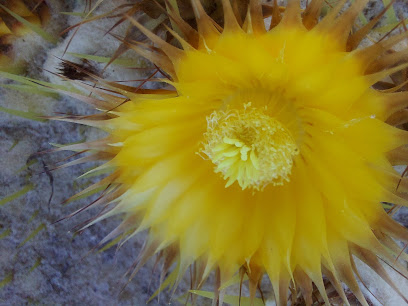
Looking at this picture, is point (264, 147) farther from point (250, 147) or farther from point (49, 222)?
point (49, 222)

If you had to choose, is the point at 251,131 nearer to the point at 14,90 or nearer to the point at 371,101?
the point at 371,101

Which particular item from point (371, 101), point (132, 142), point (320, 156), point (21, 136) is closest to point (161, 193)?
point (132, 142)

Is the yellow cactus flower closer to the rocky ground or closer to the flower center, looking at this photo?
the flower center

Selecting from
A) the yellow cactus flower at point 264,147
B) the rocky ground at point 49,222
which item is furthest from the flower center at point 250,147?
the rocky ground at point 49,222

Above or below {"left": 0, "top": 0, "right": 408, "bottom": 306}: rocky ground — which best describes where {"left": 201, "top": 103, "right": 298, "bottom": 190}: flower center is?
above

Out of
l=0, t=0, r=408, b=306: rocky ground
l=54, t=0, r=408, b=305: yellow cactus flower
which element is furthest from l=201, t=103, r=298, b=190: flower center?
l=0, t=0, r=408, b=306: rocky ground

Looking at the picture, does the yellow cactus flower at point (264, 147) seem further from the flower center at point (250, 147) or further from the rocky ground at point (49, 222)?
the rocky ground at point (49, 222)

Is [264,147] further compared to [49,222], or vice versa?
[49,222]

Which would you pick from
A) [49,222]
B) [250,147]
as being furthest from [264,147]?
[49,222]

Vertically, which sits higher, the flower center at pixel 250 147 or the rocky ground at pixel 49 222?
the flower center at pixel 250 147
